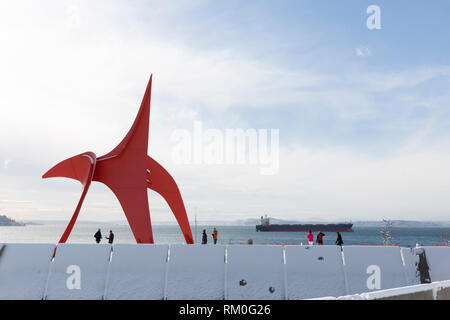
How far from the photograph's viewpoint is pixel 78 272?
301 inches

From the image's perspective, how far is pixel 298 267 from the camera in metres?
7.81

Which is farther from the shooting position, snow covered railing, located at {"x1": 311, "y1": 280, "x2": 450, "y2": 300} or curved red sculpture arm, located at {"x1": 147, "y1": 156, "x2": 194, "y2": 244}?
curved red sculpture arm, located at {"x1": 147, "y1": 156, "x2": 194, "y2": 244}

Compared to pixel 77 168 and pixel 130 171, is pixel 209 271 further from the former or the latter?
pixel 77 168

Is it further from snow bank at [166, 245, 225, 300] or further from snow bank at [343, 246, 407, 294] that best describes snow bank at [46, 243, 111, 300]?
snow bank at [343, 246, 407, 294]

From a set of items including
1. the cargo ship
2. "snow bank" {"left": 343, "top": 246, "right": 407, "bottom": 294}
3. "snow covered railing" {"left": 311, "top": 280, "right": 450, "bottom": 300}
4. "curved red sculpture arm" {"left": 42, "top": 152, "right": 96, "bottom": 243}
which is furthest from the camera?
the cargo ship

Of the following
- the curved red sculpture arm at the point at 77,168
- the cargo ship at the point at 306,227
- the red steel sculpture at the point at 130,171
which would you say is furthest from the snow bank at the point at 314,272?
the cargo ship at the point at 306,227

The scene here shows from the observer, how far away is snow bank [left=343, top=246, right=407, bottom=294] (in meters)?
7.71

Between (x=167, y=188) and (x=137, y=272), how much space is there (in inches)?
561

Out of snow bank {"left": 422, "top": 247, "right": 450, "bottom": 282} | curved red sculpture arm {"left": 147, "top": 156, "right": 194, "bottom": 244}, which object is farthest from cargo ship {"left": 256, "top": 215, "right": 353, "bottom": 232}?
snow bank {"left": 422, "top": 247, "right": 450, "bottom": 282}

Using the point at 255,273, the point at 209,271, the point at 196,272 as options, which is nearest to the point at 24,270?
the point at 196,272

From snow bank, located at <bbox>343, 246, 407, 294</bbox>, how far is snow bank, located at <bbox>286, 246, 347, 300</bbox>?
198 millimetres
